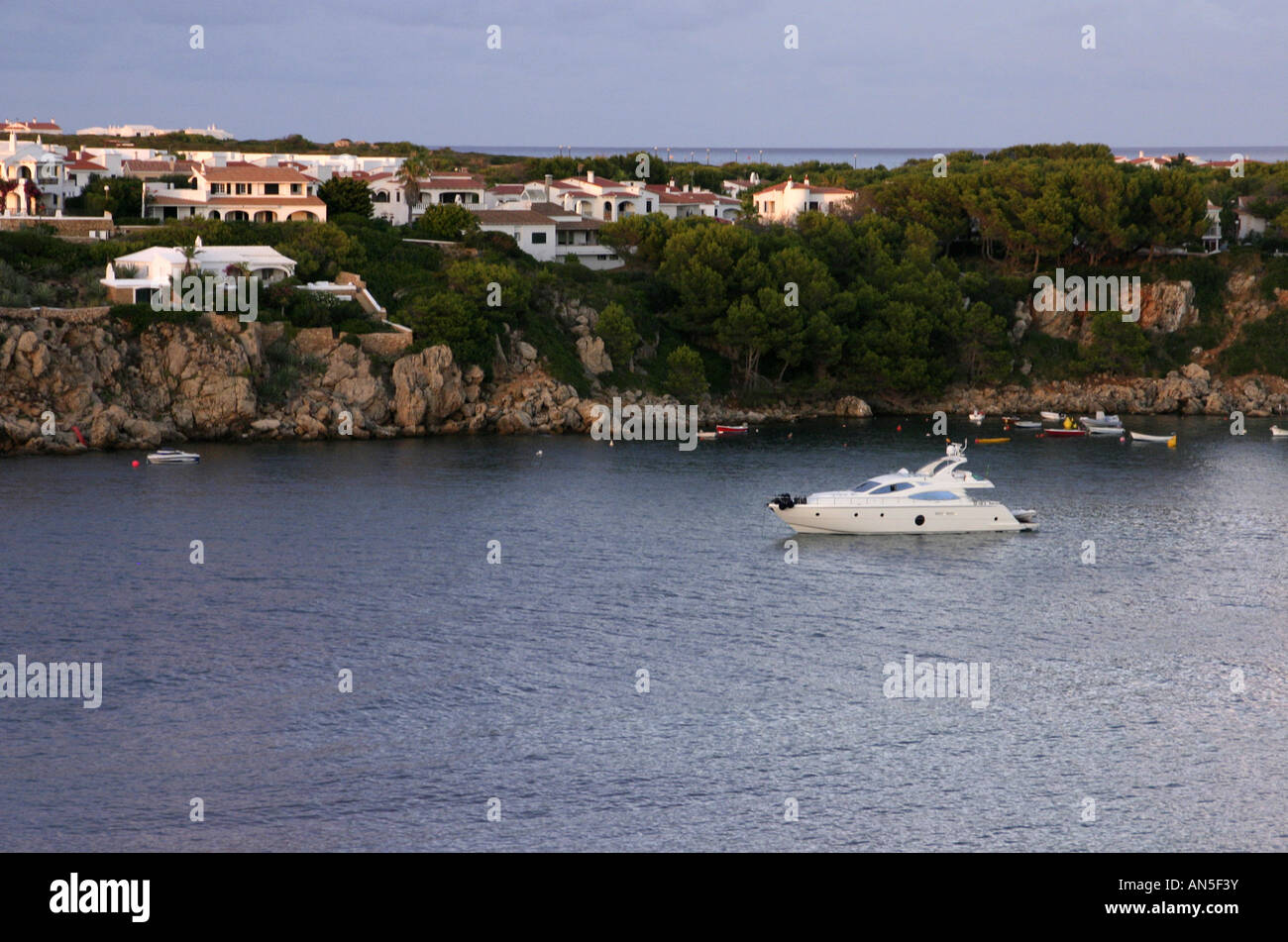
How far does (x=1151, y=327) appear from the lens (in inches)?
3954

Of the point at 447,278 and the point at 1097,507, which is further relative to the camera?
the point at 447,278

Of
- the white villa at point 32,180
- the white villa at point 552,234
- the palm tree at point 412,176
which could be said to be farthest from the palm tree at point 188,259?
the palm tree at point 412,176

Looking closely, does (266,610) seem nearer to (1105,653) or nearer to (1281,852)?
(1105,653)

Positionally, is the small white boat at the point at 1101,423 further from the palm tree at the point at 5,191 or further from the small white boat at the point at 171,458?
the palm tree at the point at 5,191

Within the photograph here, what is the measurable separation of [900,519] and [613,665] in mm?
19951

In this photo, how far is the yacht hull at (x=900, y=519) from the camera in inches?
2098

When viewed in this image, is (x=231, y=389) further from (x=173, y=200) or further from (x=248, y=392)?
(x=173, y=200)

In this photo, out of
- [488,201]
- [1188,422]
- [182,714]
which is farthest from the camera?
[488,201]

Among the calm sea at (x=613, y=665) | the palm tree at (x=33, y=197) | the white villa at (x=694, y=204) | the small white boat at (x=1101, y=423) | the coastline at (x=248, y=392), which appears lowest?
the calm sea at (x=613, y=665)

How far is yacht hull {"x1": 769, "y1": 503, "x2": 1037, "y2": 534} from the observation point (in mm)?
53281

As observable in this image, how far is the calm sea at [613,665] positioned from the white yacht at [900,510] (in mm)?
777

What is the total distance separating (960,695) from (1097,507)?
27.4 metres

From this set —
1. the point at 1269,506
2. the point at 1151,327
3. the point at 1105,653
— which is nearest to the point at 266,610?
the point at 1105,653

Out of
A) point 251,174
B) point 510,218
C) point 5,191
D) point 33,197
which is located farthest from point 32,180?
point 510,218
